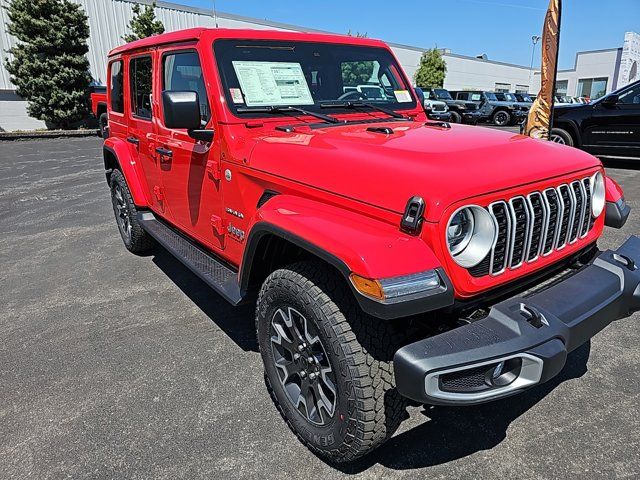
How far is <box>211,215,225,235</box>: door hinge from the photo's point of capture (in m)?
3.00

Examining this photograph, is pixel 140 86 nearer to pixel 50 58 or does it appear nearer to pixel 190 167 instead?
pixel 190 167

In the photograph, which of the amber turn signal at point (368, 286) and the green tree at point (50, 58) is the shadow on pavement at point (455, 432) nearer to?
the amber turn signal at point (368, 286)

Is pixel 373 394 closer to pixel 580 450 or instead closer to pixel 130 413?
pixel 580 450

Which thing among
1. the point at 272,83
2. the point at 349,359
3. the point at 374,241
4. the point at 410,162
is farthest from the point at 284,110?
the point at 349,359

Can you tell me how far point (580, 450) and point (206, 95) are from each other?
280 cm

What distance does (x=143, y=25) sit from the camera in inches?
879

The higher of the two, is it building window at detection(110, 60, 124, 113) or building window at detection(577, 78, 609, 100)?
building window at detection(577, 78, 609, 100)

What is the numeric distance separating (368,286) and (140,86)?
333 cm

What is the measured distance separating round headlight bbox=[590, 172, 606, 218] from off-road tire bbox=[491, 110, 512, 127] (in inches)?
810

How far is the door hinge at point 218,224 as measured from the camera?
3.00 meters

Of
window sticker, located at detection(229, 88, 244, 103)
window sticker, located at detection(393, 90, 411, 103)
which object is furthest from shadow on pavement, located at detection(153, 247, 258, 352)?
window sticker, located at detection(393, 90, 411, 103)

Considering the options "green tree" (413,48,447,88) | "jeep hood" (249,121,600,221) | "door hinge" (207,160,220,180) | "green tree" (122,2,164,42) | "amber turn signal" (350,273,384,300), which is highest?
"green tree" (122,2,164,42)

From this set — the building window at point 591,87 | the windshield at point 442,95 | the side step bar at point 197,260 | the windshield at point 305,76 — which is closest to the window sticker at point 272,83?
the windshield at point 305,76

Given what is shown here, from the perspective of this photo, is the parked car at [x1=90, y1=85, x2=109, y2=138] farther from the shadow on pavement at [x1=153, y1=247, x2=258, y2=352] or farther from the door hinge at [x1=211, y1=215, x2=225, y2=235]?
the door hinge at [x1=211, y1=215, x2=225, y2=235]
